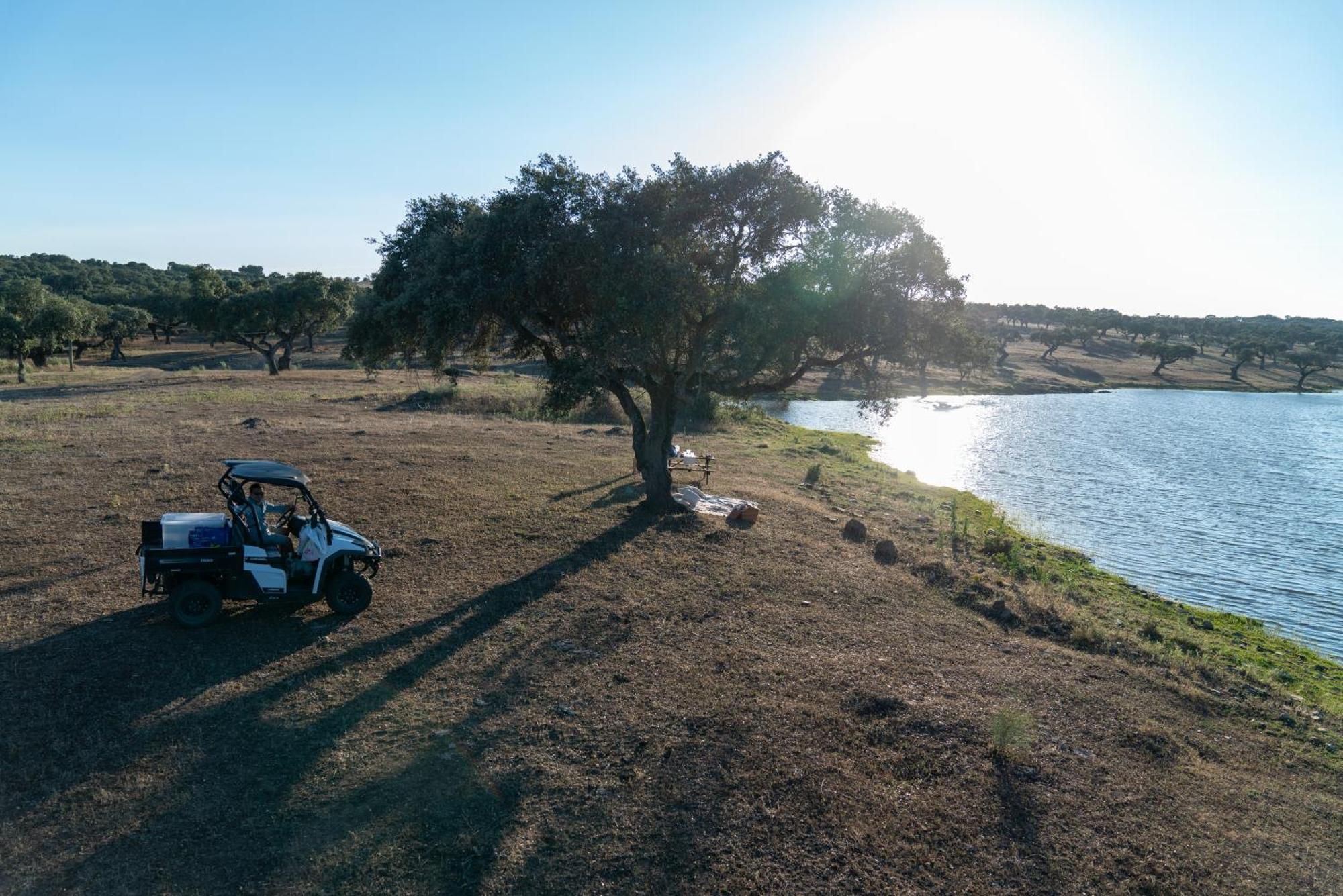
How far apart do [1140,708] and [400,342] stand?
17.7m

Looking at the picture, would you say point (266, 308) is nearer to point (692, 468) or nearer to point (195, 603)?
point (692, 468)

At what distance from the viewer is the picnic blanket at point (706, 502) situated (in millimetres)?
19391

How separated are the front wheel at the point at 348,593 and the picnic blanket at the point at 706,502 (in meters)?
9.69

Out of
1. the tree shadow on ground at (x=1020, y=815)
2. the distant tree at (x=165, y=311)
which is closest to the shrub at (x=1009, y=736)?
the tree shadow on ground at (x=1020, y=815)

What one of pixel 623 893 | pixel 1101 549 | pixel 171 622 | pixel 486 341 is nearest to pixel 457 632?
pixel 171 622

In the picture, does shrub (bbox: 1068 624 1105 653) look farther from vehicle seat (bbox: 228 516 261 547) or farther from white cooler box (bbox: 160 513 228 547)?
white cooler box (bbox: 160 513 228 547)

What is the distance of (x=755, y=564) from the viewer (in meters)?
15.9

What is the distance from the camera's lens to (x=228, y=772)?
24.7 ft

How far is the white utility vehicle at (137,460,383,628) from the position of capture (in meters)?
10.1

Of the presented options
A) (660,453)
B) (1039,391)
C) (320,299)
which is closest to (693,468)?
(660,453)

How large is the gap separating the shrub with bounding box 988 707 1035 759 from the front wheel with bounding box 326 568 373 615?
975 centimetres

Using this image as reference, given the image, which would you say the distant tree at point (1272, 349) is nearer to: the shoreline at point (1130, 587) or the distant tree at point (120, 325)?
the shoreline at point (1130, 587)

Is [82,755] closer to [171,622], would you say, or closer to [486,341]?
[171,622]

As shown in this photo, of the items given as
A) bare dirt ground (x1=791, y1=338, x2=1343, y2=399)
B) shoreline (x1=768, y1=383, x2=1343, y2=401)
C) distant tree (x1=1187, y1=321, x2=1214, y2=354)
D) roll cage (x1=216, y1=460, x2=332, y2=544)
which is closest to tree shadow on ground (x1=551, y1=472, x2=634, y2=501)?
roll cage (x1=216, y1=460, x2=332, y2=544)
